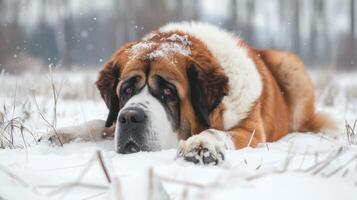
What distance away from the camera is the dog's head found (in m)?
2.99

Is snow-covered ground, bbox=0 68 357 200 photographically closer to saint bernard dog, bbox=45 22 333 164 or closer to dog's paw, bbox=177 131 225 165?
dog's paw, bbox=177 131 225 165

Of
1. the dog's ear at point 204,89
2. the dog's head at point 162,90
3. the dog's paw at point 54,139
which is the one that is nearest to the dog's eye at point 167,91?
the dog's head at point 162,90

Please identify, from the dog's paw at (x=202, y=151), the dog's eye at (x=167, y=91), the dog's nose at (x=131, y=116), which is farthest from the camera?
the dog's eye at (x=167, y=91)

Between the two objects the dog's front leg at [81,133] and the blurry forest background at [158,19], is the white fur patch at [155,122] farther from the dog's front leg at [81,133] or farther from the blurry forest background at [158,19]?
the blurry forest background at [158,19]

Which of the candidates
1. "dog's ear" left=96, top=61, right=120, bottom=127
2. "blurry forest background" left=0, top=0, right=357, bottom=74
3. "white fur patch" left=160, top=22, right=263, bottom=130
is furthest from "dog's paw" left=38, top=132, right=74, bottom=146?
"blurry forest background" left=0, top=0, right=357, bottom=74

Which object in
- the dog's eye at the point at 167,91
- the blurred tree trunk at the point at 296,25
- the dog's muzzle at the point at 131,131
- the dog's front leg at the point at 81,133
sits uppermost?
the dog's eye at the point at 167,91

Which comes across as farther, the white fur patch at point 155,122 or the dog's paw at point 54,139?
the dog's paw at point 54,139

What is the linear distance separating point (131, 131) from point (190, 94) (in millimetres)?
633

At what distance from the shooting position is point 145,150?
2.98 meters

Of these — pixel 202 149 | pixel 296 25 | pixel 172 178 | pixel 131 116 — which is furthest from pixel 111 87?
pixel 296 25

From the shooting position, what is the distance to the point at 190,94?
3.46m

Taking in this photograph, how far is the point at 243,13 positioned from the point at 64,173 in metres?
24.8

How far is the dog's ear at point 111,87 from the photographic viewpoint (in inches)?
142

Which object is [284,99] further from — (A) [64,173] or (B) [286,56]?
(A) [64,173]
